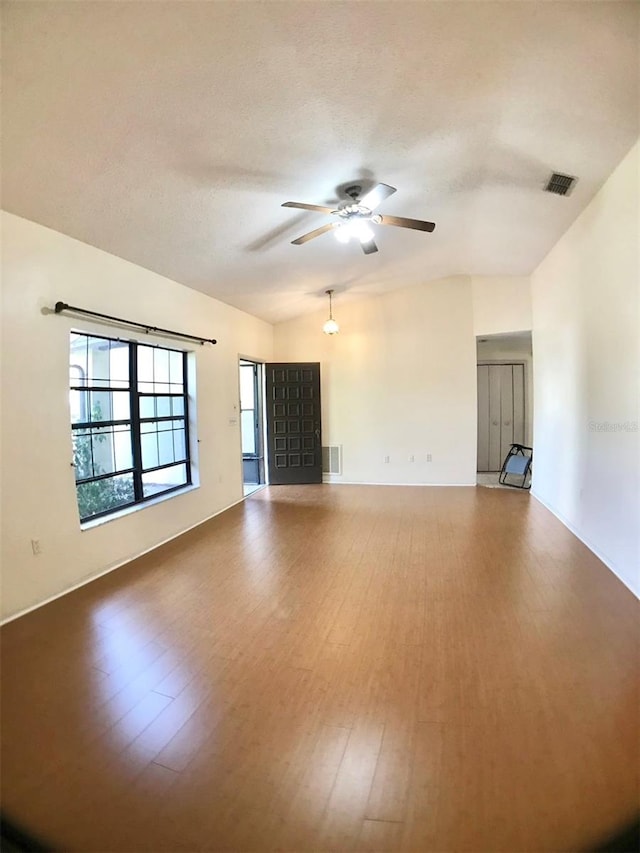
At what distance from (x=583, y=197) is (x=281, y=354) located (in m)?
4.83

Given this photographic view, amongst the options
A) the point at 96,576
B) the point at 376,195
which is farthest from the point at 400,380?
the point at 96,576

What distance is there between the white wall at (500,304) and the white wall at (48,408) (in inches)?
185

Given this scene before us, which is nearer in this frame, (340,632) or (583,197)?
(340,632)

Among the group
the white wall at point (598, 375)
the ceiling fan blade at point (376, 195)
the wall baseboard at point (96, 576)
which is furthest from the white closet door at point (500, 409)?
the ceiling fan blade at point (376, 195)

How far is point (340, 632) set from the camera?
2605 millimetres

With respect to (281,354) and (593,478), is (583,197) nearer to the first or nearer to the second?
(593,478)

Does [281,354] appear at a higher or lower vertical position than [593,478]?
higher

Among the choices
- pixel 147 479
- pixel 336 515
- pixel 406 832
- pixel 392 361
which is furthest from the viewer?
pixel 392 361

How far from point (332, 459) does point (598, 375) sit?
14.2 ft

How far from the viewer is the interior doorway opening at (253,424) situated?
284 inches

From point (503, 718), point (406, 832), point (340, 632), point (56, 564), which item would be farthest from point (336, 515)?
point (406, 832)

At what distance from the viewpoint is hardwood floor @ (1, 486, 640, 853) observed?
4.67ft

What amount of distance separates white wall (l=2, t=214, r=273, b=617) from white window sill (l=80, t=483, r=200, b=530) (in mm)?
35

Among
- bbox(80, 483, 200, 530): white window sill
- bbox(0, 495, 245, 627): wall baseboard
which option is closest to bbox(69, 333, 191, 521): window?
bbox(80, 483, 200, 530): white window sill
